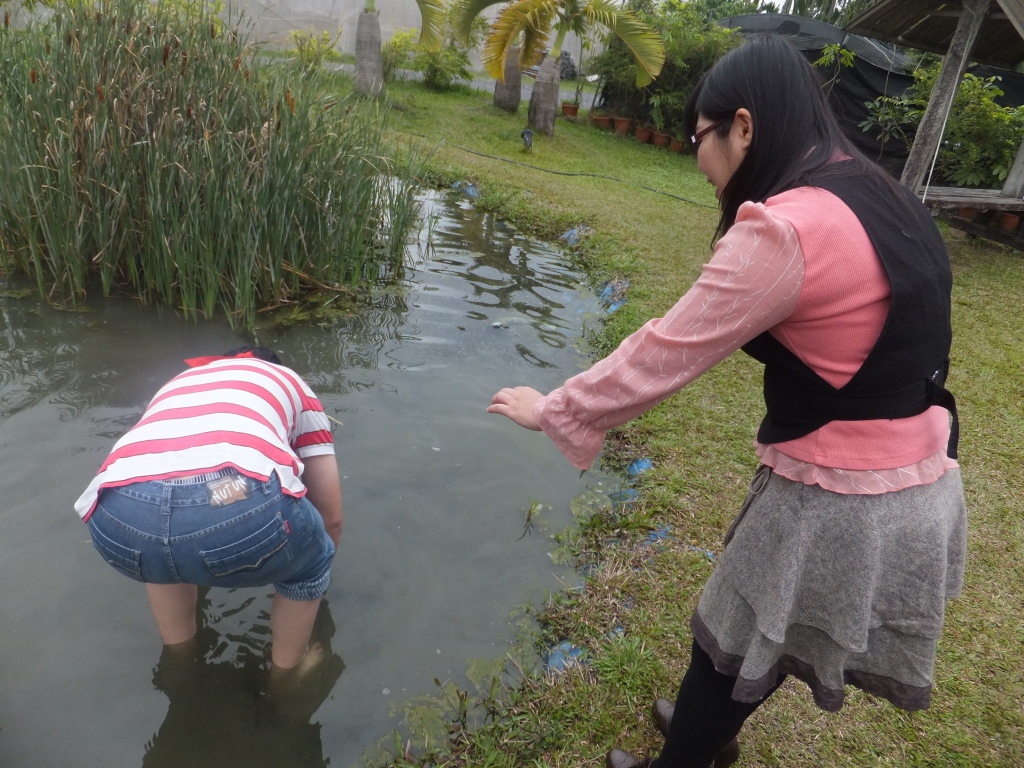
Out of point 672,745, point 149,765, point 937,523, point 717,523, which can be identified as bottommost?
point 149,765

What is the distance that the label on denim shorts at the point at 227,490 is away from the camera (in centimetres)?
147

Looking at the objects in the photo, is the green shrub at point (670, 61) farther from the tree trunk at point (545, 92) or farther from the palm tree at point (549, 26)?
the palm tree at point (549, 26)

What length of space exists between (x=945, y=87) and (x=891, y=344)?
22.2ft

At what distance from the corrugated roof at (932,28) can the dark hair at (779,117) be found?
22.8 feet

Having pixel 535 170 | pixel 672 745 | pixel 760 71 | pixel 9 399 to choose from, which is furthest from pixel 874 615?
pixel 535 170

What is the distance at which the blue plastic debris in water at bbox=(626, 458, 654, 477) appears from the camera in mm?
3178

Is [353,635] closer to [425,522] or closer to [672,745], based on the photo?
[425,522]

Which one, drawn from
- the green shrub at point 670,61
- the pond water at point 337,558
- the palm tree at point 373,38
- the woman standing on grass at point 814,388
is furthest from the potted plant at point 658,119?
the woman standing on grass at point 814,388

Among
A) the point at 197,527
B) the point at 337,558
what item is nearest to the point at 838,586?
the point at 197,527

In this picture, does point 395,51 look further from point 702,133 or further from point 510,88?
point 702,133

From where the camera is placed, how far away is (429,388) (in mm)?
3684

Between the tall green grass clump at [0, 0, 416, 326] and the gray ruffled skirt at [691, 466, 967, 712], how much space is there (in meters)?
3.06

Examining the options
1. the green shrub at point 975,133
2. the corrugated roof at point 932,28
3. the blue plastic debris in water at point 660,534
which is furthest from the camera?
the green shrub at point 975,133

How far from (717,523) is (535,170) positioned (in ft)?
23.0
